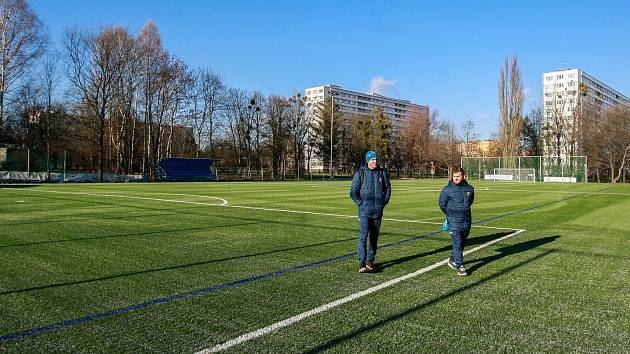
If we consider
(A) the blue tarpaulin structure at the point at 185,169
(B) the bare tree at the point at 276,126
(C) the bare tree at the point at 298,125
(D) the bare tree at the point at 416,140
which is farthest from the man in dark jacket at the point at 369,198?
(D) the bare tree at the point at 416,140

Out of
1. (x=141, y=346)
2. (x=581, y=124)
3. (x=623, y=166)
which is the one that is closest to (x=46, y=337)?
(x=141, y=346)

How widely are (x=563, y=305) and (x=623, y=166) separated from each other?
7144cm

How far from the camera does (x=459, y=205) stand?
22.0 feet

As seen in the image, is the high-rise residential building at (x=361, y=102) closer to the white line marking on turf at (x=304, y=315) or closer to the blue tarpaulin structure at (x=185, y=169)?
the blue tarpaulin structure at (x=185, y=169)

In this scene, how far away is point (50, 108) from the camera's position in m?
51.6

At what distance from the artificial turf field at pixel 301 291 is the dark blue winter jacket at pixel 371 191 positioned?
1.00 meters

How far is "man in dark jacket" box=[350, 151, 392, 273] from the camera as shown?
659cm

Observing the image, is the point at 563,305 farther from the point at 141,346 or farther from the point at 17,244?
the point at 17,244

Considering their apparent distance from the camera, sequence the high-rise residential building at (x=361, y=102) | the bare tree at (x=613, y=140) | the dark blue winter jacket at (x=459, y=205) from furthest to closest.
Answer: the high-rise residential building at (x=361, y=102)
the bare tree at (x=613, y=140)
the dark blue winter jacket at (x=459, y=205)

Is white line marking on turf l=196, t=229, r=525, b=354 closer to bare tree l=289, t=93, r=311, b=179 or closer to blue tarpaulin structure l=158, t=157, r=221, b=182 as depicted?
blue tarpaulin structure l=158, t=157, r=221, b=182

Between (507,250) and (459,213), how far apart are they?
267cm

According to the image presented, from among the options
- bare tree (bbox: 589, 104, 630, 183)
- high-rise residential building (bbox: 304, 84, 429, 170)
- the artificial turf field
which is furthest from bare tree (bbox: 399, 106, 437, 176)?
the artificial turf field

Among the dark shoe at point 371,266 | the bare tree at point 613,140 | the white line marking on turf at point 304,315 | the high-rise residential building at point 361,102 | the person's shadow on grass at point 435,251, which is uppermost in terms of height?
the high-rise residential building at point 361,102

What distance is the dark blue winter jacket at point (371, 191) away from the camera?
658cm
